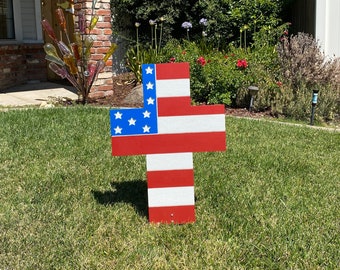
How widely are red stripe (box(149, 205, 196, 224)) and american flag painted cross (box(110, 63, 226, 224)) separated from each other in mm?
215

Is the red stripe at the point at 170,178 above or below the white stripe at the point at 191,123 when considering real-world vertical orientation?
below

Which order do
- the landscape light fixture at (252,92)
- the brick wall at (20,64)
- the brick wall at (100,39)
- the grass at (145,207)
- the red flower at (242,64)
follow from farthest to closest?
the brick wall at (20,64)
the brick wall at (100,39)
the red flower at (242,64)
the landscape light fixture at (252,92)
the grass at (145,207)

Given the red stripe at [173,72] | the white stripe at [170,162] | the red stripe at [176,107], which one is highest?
the red stripe at [173,72]

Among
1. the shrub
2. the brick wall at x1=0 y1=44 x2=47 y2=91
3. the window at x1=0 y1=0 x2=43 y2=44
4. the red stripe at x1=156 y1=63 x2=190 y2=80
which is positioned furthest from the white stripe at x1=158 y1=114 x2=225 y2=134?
the window at x1=0 y1=0 x2=43 y2=44

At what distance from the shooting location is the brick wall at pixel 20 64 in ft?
31.5

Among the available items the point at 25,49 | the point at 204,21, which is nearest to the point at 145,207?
the point at 204,21

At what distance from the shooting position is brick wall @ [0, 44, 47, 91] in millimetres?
9597

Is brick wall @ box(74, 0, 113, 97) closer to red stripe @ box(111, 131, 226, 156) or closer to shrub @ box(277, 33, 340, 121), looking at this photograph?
shrub @ box(277, 33, 340, 121)

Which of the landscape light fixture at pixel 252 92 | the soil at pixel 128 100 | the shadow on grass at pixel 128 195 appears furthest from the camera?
the soil at pixel 128 100

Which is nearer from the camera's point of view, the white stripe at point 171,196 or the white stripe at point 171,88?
the white stripe at point 171,88

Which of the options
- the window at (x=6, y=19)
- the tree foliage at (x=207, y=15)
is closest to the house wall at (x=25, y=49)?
the window at (x=6, y=19)

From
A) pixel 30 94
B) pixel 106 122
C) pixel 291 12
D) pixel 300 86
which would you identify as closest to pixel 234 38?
pixel 291 12

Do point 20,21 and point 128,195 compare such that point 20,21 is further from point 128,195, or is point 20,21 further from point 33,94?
point 128,195

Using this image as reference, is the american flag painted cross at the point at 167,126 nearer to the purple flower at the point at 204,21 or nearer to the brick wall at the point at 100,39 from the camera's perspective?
the brick wall at the point at 100,39
